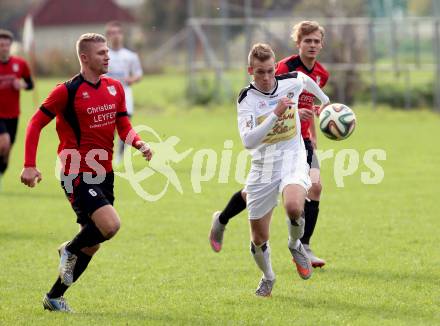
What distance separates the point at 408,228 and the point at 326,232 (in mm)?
936

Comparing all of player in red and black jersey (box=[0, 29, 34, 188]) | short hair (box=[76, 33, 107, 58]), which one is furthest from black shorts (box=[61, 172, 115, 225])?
player in red and black jersey (box=[0, 29, 34, 188])

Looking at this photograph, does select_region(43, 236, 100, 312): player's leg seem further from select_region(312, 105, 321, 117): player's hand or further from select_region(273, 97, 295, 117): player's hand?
select_region(312, 105, 321, 117): player's hand

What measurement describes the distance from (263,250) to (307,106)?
1.70 meters

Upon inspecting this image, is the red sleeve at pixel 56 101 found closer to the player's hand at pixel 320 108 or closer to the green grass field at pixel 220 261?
the green grass field at pixel 220 261

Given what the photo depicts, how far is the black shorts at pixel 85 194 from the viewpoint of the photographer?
6891 millimetres

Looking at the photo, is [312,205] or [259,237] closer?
[259,237]

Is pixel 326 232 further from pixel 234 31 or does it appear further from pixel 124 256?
pixel 234 31

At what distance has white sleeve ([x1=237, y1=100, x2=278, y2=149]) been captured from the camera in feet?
22.5

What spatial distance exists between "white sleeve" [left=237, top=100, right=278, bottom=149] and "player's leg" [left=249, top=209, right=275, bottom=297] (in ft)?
2.18

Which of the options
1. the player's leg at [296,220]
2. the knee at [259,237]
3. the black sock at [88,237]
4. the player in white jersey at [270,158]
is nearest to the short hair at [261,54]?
the player in white jersey at [270,158]

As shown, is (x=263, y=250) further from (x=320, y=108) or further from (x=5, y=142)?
(x=5, y=142)

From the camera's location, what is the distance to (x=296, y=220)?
7.37m

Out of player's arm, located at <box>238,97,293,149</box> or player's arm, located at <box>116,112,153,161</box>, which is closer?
player's arm, located at <box>238,97,293,149</box>

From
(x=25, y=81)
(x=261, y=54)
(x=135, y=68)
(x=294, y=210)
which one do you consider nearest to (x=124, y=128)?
(x=261, y=54)
